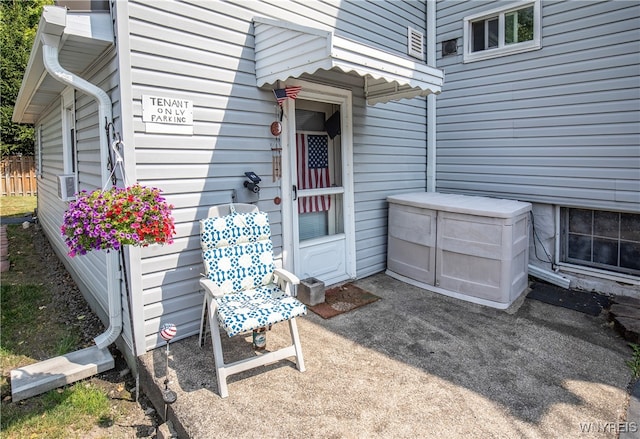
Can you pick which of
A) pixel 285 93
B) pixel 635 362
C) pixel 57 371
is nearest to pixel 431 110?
pixel 285 93

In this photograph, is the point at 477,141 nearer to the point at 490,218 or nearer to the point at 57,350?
the point at 490,218

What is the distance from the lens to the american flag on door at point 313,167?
13.9 feet

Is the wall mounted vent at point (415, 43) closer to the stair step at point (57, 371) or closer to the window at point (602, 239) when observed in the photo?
the window at point (602, 239)

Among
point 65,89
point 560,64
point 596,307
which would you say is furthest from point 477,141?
point 65,89

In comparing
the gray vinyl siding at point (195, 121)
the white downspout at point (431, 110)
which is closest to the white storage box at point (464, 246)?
the white downspout at point (431, 110)

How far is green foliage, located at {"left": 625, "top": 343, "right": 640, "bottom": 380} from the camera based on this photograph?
2.83m

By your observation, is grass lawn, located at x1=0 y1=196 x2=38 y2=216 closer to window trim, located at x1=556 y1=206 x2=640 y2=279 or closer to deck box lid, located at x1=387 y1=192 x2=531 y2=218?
deck box lid, located at x1=387 y1=192 x2=531 y2=218

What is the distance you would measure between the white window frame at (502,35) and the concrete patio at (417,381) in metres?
3.36

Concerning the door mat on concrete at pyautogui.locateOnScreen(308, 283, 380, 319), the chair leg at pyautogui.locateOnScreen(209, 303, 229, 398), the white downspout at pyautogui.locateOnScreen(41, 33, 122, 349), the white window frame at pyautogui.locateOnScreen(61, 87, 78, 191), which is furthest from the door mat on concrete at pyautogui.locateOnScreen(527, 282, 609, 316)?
the white window frame at pyautogui.locateOnScreen(61, 87, 78, 191)

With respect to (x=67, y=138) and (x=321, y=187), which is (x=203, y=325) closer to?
(x=321, y=187)

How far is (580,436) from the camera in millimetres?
2170

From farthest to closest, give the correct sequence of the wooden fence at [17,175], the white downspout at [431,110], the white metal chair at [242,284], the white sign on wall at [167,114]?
the wooden fence at [17,175] → the white downspout at [431,110] → the white sign on wall at [167,114] → the white metal chair at [242,284]

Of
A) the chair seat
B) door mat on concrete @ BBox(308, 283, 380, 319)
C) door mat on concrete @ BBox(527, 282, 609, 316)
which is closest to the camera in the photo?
the chair seat

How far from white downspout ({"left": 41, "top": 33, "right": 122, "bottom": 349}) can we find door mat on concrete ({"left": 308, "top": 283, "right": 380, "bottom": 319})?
1.80 meters
